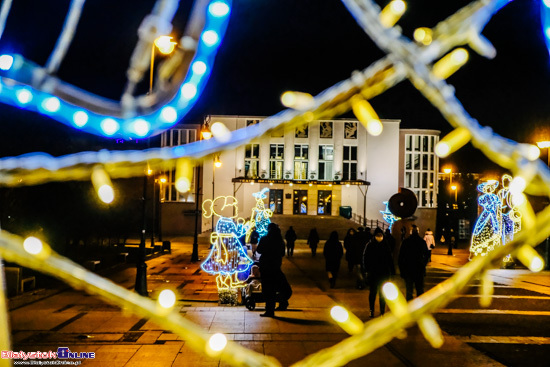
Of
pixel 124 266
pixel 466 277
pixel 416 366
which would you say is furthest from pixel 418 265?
pixel 124 266

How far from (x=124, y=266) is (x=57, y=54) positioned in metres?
20.0

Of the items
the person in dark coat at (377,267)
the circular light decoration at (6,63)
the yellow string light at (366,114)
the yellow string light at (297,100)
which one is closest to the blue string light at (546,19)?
the yellow string light at (366,114)

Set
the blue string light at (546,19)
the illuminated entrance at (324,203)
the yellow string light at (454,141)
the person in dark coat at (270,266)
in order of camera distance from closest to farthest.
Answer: the yellow string light at (454,141) < the blue string light at (546,19) < the person in dark coat at (270,266) < the illuminated entrance at (324,203)

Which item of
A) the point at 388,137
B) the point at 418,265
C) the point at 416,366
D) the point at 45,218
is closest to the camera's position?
the point at 416,366

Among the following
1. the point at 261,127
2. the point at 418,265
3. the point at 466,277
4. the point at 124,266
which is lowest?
the point at 124,266

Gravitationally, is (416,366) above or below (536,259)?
below

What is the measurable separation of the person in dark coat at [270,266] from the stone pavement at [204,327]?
0.41m

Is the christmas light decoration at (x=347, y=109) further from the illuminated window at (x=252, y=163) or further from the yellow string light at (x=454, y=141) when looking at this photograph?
the illuminated window at (x=252, y=163)

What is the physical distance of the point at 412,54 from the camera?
168cm

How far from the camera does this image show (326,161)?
5109 centimetres

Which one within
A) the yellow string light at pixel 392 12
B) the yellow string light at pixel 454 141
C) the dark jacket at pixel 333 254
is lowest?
the dark jacket at pixel 333 254

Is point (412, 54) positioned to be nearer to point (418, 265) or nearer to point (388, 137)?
point (418, 265)

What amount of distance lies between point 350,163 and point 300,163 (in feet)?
17.2

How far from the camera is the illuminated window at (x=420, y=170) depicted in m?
52.4
